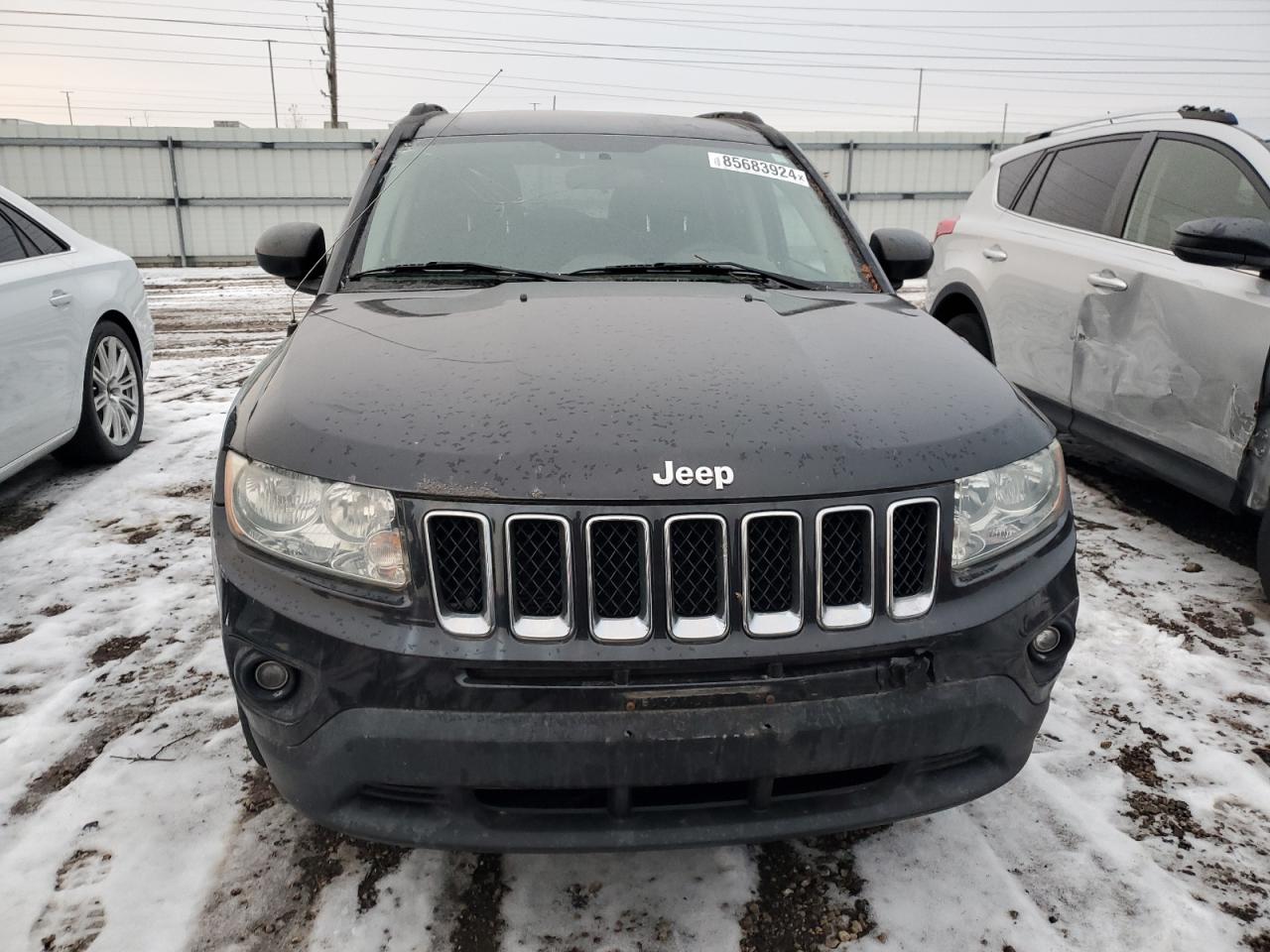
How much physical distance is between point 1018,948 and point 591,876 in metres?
0.89

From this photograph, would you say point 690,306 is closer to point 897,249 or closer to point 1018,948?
point 897,249

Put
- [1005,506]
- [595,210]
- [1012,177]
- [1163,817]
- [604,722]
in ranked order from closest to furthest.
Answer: [604,722], [1005,506], [1163,817], [595,210], [1012,177]

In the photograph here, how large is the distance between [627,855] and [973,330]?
4.14 meters

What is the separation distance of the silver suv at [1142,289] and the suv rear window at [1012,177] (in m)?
0.01

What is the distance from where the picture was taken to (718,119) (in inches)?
148

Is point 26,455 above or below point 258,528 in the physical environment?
below

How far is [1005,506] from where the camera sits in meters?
1.86

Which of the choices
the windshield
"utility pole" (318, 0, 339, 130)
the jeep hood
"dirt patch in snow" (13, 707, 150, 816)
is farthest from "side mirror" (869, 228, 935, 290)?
"utility pole" (318, 0, 339, 130)

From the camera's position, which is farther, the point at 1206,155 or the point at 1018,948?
the point at 1206,155

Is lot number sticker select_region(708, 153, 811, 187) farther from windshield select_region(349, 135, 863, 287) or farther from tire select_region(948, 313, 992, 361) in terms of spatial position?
tire select_region(948, 313, 992, 361)

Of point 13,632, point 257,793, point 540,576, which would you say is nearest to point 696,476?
point 540,576

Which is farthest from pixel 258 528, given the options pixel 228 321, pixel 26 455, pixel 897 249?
pixel 228 321

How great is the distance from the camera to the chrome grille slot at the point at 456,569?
5.32 ft

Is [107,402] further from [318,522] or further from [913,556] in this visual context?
[913,556]
